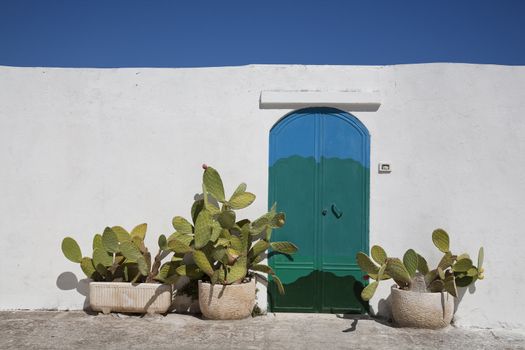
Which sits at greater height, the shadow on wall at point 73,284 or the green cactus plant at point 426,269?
the green cactus plant at point 426,269

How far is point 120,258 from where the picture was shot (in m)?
5.23

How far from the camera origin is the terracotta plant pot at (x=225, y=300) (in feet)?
16.2

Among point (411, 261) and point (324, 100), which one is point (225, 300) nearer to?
point (411, 261)

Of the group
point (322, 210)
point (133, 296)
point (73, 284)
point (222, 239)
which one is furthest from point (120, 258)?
point (322, 210)

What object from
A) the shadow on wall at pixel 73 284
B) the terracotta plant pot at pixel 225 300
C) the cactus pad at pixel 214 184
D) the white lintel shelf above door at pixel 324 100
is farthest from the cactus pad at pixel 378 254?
the shadow on wall at pixel 73 284

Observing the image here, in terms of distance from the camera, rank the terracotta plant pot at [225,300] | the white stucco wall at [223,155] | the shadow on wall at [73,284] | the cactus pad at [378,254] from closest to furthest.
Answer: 1. the terracotta plant pot at [225,300]
2. the cactus pad at [378,254]
3. the white stucco wall at [223,155]
4. the shadow on wall at [73,284]

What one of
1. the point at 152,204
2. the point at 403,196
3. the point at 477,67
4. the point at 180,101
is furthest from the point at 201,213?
the point at 477,67

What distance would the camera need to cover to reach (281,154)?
542cm

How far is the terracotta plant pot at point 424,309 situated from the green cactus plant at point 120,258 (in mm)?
2210

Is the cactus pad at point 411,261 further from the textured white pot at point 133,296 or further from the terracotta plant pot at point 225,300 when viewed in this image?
the textured white pot at point 133,296

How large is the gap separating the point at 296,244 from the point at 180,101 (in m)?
1.94

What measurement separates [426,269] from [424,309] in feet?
1.28

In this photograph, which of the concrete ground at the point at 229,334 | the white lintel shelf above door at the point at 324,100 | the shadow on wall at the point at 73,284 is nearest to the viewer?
Result: the concrete ground at the point at 229,334

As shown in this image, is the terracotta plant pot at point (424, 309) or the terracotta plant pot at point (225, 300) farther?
the terracotta plant pot at point (225, 300)
